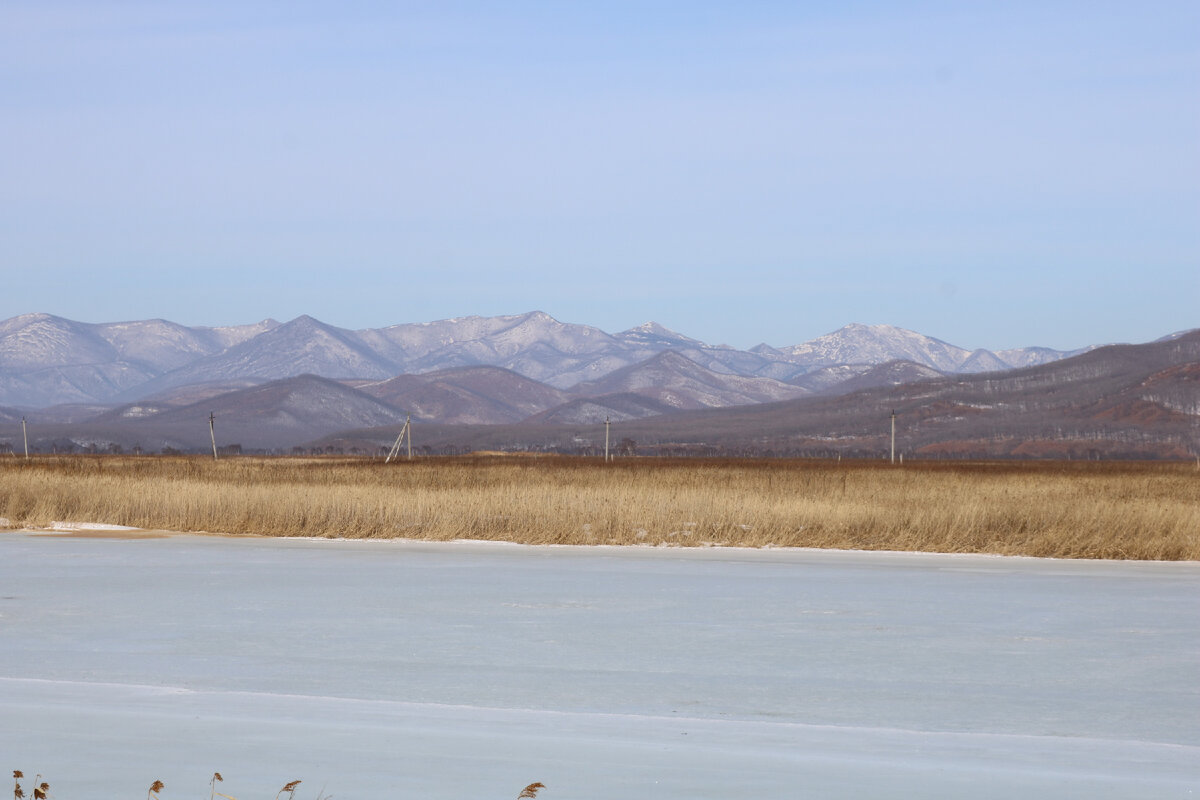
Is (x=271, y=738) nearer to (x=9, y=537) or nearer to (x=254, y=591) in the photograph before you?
(x=254, y=591)

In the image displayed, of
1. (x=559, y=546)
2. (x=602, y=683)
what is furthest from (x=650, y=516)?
(x=602, y=683)

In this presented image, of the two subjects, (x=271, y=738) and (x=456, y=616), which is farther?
(x=456, y=616)

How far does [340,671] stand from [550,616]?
3.05 m

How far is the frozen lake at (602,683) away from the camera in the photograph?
639 centimetres

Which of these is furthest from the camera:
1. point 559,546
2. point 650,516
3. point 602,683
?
point 650,516

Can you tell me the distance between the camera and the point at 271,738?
7133 millimetres

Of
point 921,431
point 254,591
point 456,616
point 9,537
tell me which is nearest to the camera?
point 456,616

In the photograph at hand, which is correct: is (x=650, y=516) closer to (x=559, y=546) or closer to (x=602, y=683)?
(x=559, y=546)

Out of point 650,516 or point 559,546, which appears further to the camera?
point 650,516

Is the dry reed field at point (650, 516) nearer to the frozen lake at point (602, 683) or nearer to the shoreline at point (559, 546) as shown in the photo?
the shoreline at point (559, 546)

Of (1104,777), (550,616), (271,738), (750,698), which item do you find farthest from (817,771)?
(550,616)

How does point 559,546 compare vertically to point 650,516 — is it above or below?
below

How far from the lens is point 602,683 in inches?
349

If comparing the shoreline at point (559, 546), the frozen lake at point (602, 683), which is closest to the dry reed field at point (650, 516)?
the shoreline at point (559, 546)
